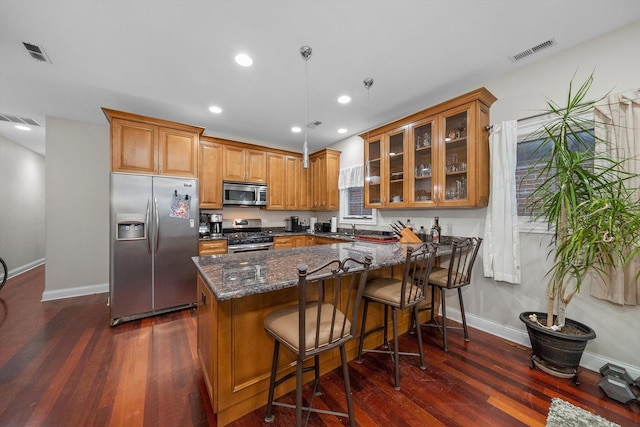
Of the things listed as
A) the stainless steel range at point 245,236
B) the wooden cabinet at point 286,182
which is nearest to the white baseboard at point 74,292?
the stainless steel range at point 245,236

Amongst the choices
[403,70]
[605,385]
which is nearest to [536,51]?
[403,70]

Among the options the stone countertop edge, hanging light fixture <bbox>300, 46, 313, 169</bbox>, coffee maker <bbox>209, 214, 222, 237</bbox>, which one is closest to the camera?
the stone countertop edge

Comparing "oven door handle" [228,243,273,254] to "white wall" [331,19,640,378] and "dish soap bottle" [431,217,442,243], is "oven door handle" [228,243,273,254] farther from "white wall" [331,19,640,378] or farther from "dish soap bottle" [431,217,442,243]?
"white wall" [331,19,640,378]

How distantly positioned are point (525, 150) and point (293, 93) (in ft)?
8.75

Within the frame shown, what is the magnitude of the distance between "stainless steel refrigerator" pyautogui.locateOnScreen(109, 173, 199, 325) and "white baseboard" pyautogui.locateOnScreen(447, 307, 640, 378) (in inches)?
143

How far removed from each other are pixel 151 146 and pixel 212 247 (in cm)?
161

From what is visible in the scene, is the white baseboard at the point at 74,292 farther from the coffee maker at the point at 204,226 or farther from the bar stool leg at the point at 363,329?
the bar stool leg at the point at 363,329

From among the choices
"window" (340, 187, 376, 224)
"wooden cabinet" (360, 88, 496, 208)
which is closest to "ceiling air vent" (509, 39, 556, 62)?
"wooden cabinet" (360, 88, 496, 208)

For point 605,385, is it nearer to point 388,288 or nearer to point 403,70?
point 388,288

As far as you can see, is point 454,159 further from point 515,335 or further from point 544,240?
point 515,335

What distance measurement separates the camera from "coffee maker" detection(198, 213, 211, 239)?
12.3ft

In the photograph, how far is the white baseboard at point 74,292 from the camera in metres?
3.61

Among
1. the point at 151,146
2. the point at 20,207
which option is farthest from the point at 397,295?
the point at 20,207

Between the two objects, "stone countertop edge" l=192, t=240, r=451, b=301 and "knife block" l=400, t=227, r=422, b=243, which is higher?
"knife block" l=400, t=227, r=422, b=243
